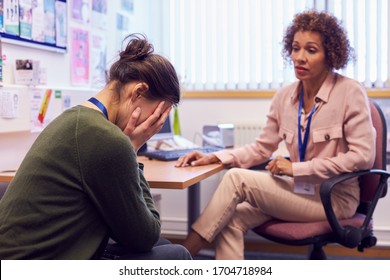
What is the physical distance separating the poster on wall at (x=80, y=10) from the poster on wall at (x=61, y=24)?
9 centimetres

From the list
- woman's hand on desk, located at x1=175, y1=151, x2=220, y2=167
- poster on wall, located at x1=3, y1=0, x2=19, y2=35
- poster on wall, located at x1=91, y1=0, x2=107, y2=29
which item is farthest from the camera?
poster on wall, located at x1=91, y1=0, x2=107, y2=29

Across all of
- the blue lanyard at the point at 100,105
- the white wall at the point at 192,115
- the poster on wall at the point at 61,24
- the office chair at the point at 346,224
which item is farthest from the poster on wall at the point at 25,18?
the office chair at the point at 346,224

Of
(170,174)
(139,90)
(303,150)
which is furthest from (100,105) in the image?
(303,150)

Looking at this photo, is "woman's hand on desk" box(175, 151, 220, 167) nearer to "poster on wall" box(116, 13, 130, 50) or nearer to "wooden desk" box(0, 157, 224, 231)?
"wooden desk" box(0, 157, 224, 231)

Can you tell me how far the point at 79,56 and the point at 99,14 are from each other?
0.32 meters

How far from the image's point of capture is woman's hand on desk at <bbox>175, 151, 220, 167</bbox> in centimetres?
197

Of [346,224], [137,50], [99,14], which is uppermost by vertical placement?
[99,14]

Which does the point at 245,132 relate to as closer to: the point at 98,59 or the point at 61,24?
the point at 98,59

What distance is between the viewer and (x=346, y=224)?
1.85m

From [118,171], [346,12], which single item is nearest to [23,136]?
[118,171]

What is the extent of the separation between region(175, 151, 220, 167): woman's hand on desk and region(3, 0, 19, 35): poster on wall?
79 cm

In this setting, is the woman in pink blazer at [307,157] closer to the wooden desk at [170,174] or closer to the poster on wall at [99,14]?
the wooden desk at [170,174]

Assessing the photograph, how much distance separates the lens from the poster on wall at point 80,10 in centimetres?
235

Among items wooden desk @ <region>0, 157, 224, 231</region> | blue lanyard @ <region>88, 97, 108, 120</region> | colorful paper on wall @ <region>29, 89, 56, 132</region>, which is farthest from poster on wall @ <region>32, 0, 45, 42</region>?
blue lanyard @ <region>88, 97, 108, 120</region>
